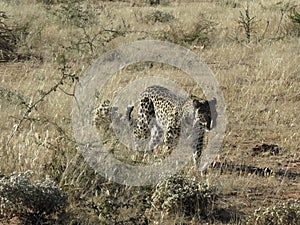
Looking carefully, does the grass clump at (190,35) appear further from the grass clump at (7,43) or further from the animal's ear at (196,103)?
the animal's ear at (196,103)

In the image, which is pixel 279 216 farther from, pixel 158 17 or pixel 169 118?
pixel 158 17

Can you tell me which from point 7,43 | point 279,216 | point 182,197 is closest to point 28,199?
point 182,197

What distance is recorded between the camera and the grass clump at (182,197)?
4.70m

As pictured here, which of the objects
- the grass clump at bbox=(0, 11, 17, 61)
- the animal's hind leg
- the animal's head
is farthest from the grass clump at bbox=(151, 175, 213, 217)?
the grass clump at bbox=(0, 11, 17, 61)

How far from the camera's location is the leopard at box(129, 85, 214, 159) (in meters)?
5.88

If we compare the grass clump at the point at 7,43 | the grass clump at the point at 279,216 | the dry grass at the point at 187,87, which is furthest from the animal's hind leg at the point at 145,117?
the grass clump at the point at 7,43

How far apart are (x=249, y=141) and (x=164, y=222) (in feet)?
8.47

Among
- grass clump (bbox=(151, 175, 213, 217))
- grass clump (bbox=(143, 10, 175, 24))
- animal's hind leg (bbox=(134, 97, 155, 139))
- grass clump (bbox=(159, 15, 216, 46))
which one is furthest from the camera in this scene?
grass clump (bbox=(143, 10, 175, 24))

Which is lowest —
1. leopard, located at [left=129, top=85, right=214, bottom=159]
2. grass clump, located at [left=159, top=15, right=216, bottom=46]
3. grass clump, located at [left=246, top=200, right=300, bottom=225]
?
grass clump, located at [left=246, top=200, right=300, bottom=225]

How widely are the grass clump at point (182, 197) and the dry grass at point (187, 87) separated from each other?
0.09m

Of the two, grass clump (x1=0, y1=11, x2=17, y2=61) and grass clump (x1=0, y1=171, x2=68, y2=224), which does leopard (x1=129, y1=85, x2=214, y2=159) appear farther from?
grass clump (x1=0, y1=11, x2=17, y2=61)

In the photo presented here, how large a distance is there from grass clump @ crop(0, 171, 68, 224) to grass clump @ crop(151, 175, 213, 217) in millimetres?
764

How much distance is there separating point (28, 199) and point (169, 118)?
7.12 ft

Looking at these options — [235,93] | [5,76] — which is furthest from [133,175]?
[5,76]
